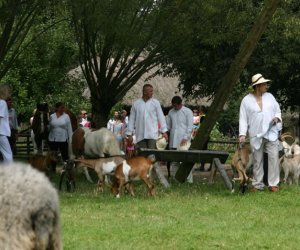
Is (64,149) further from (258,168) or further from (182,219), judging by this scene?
(182,219)

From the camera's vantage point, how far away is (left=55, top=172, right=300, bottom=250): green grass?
8.66m

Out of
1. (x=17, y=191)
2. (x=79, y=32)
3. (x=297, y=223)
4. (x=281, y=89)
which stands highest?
(x=79, y=32)

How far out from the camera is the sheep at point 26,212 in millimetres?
4676

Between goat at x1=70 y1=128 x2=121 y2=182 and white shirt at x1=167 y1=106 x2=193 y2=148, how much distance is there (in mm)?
1279

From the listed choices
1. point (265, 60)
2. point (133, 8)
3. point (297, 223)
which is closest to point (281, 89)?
point (265, 60)

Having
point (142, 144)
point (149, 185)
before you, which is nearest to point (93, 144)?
point (142, 144)

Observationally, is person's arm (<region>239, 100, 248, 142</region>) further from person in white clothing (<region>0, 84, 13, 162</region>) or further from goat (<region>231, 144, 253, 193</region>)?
person in white clothing (<region>0, 84, 13, 162</region>)

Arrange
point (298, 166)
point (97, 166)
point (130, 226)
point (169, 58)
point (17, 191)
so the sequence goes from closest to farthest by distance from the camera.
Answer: point (17, 191) < point (130, 226) < point (97, 166) < point (298, 166) < point (169, 58)

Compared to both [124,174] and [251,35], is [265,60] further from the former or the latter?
[124,174]

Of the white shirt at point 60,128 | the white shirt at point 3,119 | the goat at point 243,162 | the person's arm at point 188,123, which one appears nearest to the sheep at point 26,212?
the white shirt at point 3,119

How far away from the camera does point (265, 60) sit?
19.5 meters

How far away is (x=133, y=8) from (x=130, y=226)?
940cm

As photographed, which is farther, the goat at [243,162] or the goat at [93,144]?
the goat at [93,144]

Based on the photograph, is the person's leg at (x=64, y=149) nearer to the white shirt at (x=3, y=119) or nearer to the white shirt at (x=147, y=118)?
the white shirt at (x=147, y=118)
